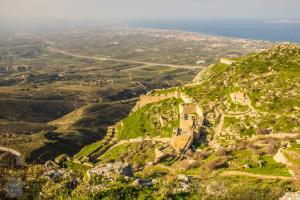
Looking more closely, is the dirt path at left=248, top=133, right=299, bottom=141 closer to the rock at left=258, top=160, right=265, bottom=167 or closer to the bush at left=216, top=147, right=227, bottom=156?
the bush at left=216, top=147, right=227, bottom=156

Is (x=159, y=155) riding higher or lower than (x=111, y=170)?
lower

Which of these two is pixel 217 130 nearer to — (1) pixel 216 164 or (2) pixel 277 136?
(2) pixel 277 136

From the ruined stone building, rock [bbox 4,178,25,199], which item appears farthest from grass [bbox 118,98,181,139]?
rock [bbox 4,178,25,199]

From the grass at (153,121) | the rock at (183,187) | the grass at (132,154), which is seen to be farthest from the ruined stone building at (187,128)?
the rock at (183,187)

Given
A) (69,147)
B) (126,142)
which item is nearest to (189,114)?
(126,142)

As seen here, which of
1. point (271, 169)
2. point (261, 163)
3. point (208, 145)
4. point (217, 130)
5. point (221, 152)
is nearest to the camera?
point (271, 169)

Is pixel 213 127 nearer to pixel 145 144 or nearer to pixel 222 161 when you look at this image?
pixel 145 144

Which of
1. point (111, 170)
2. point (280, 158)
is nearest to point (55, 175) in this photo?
point (111, 170)
